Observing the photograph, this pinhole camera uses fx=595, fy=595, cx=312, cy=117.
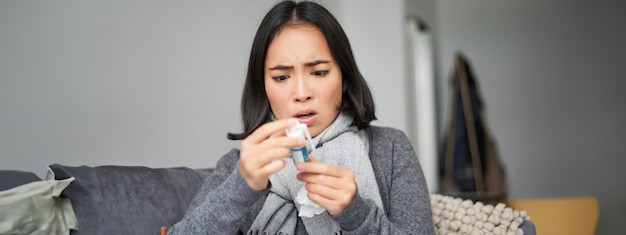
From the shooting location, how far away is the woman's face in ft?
3.58

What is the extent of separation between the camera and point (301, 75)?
1087mm

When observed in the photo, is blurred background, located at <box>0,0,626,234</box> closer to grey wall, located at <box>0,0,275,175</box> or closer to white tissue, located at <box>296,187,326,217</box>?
grey wall, located at <box>0,0,275,175</box>

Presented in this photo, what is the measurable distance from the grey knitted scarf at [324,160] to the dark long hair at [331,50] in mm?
45

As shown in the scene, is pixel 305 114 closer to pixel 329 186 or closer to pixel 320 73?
pixel 320 73

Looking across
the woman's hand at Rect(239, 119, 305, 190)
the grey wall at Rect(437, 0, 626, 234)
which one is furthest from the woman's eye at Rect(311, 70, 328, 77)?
the grey wall at Rect(437, 0, 626, 234)

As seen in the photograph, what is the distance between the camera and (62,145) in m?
1.32

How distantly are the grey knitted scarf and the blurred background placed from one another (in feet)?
1.53

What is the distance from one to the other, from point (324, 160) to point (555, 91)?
143 inches

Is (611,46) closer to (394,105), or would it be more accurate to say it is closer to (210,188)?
(394,105)

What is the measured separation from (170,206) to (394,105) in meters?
2.19

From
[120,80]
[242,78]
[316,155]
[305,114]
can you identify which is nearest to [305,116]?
[305,114]

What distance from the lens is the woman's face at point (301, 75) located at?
42.9 inches

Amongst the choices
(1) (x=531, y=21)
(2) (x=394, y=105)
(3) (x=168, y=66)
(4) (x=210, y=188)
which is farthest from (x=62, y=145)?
(1) (x=531, y=21)

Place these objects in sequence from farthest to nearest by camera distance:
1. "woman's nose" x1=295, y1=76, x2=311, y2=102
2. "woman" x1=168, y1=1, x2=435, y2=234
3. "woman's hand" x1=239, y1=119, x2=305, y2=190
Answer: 1. "woman's nose" x1=295, y1=76, x2=311, y2=102
2. "woman" x1=168, y1=1, x2=435, y2=234
3. "woman's hand" x1=239, y1=119, x2=305, y2=190
